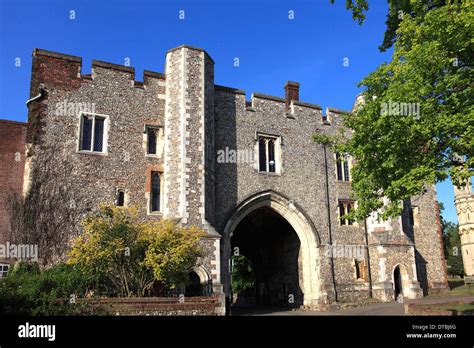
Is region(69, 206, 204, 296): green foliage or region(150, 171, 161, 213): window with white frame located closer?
region(69, 206, 204, 296): green foliage

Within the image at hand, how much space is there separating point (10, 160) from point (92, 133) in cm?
344

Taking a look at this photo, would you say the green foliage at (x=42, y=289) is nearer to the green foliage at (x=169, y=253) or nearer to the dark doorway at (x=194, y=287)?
the green foliage at (x=169, y=253)

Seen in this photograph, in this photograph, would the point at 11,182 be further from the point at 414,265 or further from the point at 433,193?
the point at 433,193

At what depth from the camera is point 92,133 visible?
17281mm

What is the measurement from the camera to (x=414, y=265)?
855 inches

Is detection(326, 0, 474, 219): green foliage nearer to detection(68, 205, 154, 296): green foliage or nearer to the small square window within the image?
detection(68, 205, 154, 296): green foliage

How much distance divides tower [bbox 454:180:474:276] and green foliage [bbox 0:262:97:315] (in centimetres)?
4879

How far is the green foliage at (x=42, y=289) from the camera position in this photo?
33.9ft

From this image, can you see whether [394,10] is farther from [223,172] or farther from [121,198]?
[121,198]

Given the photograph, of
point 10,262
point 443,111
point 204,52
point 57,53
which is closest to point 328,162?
point 204,52

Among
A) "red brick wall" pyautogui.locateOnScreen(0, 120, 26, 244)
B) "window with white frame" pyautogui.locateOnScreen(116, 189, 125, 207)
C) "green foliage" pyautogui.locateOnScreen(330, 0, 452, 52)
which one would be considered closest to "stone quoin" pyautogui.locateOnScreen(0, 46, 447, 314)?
"window with white frame" pyautogui.locateOnScreen(116, 189, 125, 207)

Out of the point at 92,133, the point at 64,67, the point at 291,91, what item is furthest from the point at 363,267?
the point at 64,67

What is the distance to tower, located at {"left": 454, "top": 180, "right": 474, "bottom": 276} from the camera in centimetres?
5059
